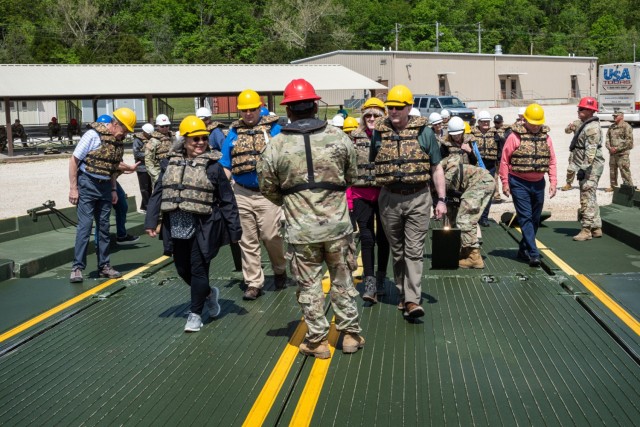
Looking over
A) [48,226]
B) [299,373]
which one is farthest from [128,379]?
[48,226]

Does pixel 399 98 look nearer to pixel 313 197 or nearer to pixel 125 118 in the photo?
pixel 313 197

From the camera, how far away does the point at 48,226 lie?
38.9 feet

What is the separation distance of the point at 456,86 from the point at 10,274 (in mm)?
60198

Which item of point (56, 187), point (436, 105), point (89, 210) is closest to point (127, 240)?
point (89, 210)

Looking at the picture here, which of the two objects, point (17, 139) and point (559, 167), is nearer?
point (559, 167)

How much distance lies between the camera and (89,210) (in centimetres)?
855

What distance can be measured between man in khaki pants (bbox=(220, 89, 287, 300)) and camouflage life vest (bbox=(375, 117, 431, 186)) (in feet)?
4.59

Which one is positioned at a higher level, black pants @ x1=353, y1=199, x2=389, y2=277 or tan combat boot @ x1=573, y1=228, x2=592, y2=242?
black pants @ x1=353, y1=199, x2=389, y2=277

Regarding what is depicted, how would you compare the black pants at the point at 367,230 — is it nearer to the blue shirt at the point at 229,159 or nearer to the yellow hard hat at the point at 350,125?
the blue shirt at the point at 229,159

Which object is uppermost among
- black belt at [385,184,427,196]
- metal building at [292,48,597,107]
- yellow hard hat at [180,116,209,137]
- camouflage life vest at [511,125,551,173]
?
metal building at [292,48,597,107]

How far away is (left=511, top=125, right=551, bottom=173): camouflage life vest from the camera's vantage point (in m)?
9.00

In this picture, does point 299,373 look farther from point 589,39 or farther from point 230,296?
point 589,39

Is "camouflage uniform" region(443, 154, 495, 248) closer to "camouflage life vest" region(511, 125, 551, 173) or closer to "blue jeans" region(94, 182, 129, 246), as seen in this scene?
"camouflage life vest" region(511, 125, 551, 173)

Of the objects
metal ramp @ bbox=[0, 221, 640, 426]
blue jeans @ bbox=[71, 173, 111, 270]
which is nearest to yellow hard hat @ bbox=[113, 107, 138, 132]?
blue jeans @ bbox=[71, 173, 111, 270]
